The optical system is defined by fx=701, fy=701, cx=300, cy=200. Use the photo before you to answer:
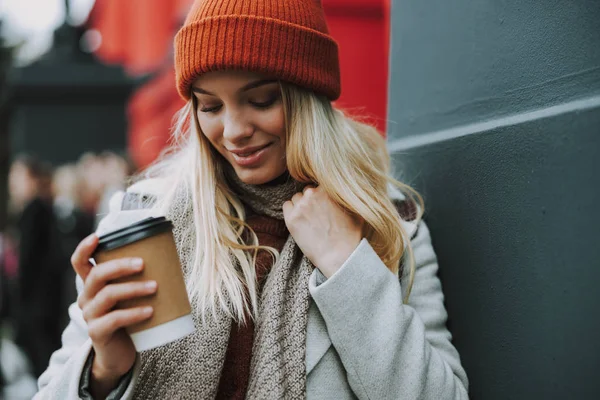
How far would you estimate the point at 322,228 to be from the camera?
1.88m

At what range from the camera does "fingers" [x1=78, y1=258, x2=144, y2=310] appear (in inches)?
55.4

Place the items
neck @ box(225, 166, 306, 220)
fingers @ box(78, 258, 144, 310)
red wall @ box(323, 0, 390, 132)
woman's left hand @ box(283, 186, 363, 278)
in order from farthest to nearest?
red wall @ box(323, 0, 390, 132)
neck @ box(225, 166, 306, 220)
woman's left hand @ box(283, 186, 363, 278)
fingers @ box(78, 258, 144, 310)

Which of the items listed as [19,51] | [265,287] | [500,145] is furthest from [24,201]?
[19,51]

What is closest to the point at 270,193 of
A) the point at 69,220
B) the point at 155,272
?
the point at 155,272

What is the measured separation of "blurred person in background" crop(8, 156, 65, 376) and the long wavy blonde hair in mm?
4460

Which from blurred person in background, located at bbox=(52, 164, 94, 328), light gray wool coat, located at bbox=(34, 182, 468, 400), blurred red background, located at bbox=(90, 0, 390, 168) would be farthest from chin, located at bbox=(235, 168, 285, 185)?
blurred person in background, located at bbox=(52, 164, 94, 328)

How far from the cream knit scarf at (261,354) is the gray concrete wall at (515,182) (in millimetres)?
485

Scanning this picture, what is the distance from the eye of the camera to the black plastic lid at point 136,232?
1416 mm

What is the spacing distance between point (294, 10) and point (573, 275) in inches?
41.4

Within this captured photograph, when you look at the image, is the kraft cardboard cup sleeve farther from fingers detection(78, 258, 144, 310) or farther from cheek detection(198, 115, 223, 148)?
cheek detection(198, 115, 223, 148)

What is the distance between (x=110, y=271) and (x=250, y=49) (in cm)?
76

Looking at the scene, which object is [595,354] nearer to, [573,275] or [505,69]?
[573,275]

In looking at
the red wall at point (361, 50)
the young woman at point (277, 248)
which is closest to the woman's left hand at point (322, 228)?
the young woman at point (277, 248)

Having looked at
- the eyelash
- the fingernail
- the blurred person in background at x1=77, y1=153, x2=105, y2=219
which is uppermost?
the eyelash
